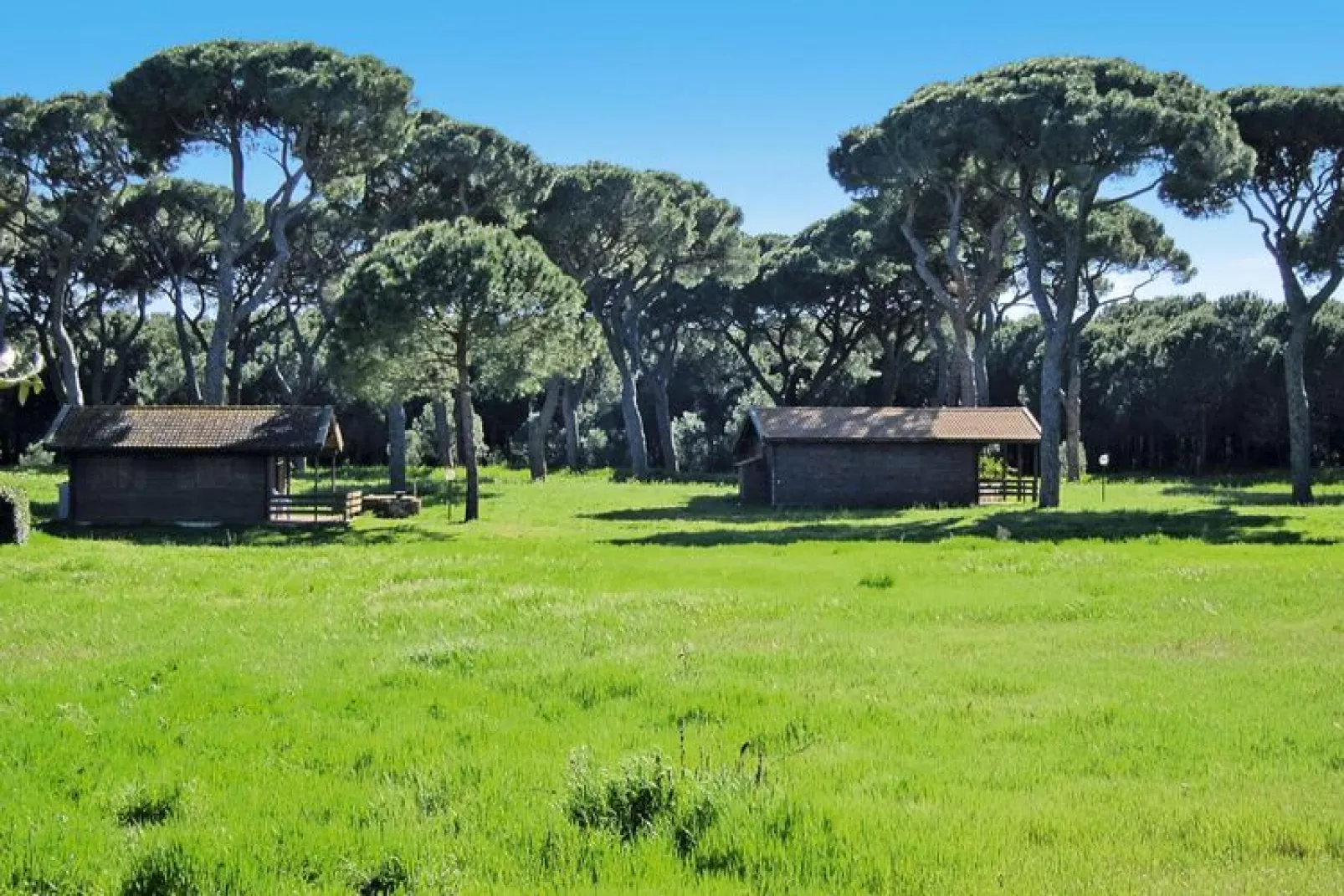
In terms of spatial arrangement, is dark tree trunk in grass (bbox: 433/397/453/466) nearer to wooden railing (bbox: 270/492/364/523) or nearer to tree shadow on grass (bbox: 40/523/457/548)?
wooden railing (bbox: 270/492/364/523)

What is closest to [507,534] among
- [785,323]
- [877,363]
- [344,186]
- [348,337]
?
[348,337]

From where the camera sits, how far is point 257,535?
108ft

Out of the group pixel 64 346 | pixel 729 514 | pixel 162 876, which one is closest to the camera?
pixel 162 876

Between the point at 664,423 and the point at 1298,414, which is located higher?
the point at 664,423

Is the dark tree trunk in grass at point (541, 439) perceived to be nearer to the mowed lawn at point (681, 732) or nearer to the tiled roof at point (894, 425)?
the tiled roof at point (894, 425)

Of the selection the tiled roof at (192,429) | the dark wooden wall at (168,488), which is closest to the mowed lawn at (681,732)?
the tiled roof at (192,429)

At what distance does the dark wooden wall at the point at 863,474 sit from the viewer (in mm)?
43656

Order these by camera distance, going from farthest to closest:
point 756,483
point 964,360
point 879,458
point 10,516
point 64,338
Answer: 1. point 964,360
2. point 64,338
3. point 756,483
4. point 879,458
5. point 10,516

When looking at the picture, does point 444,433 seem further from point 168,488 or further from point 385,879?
point 385,879

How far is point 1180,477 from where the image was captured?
60.2 m

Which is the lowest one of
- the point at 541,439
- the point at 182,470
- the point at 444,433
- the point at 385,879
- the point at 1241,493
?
the point at 385,879

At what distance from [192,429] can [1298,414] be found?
34.2 metres

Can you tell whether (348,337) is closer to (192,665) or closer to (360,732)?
(192,665)

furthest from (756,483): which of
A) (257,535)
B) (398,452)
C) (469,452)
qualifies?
(257,535)
